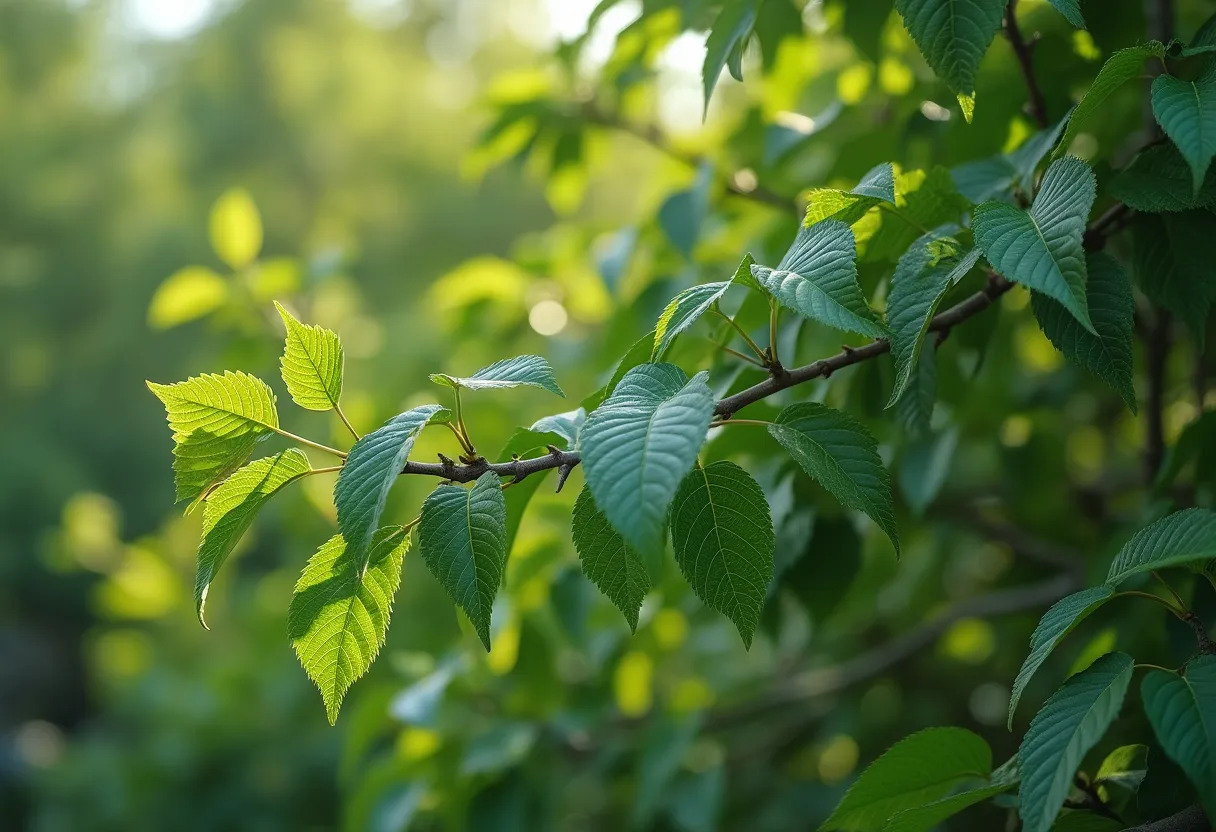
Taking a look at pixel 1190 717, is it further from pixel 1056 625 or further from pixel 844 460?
pixel 844 460

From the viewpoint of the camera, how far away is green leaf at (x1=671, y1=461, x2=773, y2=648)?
515 mm

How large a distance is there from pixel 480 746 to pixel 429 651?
1.88 feet

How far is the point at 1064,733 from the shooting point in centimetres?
48

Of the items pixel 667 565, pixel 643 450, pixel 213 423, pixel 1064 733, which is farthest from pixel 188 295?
pixel 1064 733

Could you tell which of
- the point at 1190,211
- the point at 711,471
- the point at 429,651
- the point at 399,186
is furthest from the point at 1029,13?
the point at 399,186

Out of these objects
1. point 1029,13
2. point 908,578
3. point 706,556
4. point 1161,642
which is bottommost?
point 908,578

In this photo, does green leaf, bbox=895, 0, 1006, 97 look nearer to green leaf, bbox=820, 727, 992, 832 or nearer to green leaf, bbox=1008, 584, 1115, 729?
green leaf, bbox=1008, 584, 1115, 729

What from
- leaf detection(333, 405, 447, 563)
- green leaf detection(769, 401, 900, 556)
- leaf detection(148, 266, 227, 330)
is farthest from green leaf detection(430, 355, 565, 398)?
leaf detection(148, 266, 227, 330)

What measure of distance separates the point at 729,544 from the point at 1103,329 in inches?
9.3

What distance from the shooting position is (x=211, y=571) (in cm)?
51

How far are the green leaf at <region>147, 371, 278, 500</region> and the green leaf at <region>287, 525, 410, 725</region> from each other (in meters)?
0.08

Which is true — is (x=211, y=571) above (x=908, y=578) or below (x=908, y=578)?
above

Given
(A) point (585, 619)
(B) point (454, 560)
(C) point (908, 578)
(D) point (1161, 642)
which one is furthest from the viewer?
(C) point (908, 578)

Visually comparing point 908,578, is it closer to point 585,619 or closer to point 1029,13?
point 585,619
